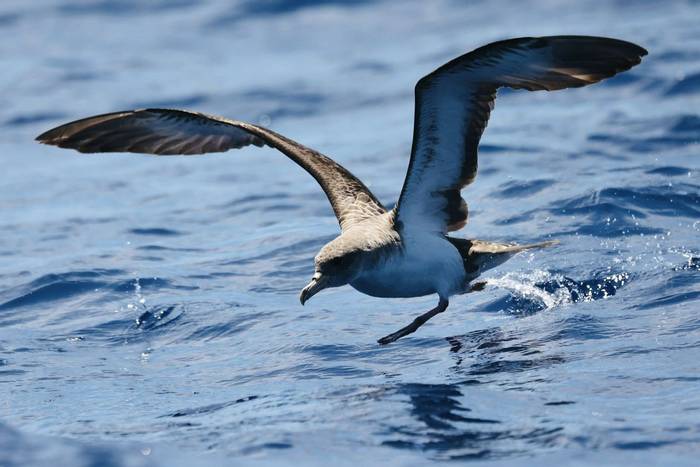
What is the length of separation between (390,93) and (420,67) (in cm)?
151

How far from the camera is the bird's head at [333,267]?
8352 millimetres

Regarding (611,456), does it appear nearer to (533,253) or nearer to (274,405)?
(274,405)

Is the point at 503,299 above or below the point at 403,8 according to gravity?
below

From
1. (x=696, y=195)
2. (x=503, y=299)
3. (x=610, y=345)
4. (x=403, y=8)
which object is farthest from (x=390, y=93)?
(x=610, y=345)

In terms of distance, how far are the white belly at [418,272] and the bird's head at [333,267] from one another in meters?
0.27

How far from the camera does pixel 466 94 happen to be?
9.07 meters

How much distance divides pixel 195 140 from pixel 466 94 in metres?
3.62

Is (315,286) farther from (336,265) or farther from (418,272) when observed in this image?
(418,272)

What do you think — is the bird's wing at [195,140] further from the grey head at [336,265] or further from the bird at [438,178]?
the grey head at [336,265]

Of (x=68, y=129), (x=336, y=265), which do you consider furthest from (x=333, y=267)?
(x=68, y=129)

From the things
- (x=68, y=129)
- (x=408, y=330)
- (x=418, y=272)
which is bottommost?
(x=408, y=330)

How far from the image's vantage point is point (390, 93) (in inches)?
827

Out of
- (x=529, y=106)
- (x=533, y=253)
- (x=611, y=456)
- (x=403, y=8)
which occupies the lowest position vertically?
(x=611, y=456)

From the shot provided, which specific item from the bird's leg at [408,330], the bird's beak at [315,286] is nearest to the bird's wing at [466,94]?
the bird's leg at [408,330]
